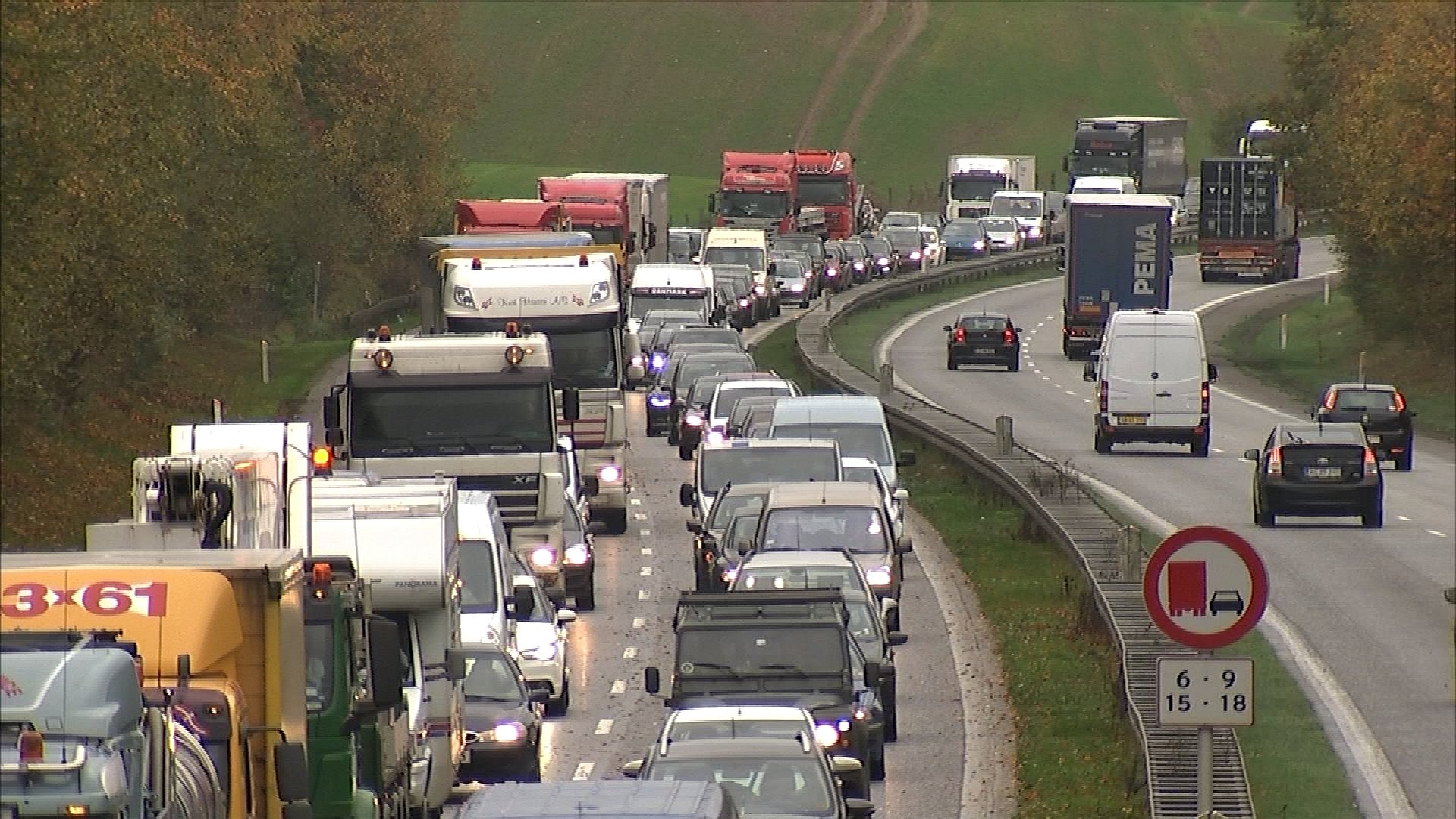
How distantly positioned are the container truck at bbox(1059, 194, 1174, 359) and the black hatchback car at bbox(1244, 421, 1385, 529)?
73.0ft

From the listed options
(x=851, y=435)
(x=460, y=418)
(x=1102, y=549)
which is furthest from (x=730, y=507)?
(x=851, y=435)

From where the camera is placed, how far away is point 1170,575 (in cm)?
1331

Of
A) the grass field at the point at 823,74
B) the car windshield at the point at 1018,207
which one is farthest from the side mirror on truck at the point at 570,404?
the grass field at the point at 823,74

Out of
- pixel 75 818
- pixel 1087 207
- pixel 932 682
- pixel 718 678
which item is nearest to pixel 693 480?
pixel 932 682

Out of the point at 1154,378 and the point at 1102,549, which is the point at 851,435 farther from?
the point at 1154,378

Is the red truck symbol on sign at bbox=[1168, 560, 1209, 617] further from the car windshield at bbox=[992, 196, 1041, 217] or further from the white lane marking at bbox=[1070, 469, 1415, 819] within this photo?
the car windshield at bbox=[992, 196, 1041, 217]

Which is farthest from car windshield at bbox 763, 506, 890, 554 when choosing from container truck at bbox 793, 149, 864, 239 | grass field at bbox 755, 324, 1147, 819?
container truck at bbox 793, 149, 864, 239

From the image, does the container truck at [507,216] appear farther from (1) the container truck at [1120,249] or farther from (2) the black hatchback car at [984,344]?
(2) the black hatchback car at [984,344]

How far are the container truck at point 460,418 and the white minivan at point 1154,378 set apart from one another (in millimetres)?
18031

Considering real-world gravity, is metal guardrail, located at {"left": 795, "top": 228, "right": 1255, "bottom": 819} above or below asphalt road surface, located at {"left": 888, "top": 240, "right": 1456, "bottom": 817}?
above

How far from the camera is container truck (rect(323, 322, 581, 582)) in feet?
97.5

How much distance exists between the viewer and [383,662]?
1543 cm

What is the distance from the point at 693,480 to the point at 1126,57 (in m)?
136

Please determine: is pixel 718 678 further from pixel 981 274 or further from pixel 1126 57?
pixel 1126 57
